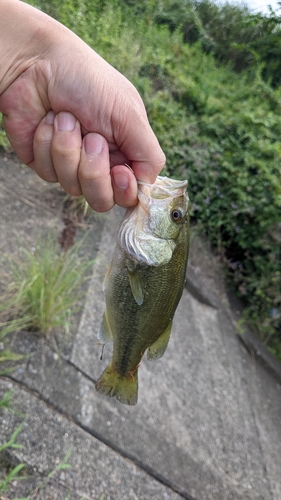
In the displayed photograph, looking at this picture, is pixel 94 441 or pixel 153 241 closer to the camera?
pixel 153 241

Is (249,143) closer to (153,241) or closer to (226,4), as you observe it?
(153,241)

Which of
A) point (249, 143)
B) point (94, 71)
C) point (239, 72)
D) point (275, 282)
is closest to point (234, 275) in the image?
point (275, 282)

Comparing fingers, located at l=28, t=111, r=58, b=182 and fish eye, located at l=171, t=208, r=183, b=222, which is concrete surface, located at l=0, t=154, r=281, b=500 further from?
fish eye, located at l=171, t=208, r=183, b=222

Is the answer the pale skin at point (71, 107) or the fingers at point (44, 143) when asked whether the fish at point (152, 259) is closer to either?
the pale skin at point (71, 107)

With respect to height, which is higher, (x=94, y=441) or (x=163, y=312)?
(x=163, y=312)

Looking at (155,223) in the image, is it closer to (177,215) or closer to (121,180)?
(177,215)

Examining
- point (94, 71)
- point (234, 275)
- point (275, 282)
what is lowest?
point (234, 275)

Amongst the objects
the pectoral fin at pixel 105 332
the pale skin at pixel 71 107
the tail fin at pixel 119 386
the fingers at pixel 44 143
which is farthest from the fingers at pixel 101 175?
the tail fin at pixel 119 386

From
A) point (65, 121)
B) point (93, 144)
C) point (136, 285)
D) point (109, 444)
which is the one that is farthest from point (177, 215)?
point (109, 444)

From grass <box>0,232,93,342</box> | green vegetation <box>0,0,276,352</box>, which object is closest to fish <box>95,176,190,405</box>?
grass <box>0,232,93,342</box>
